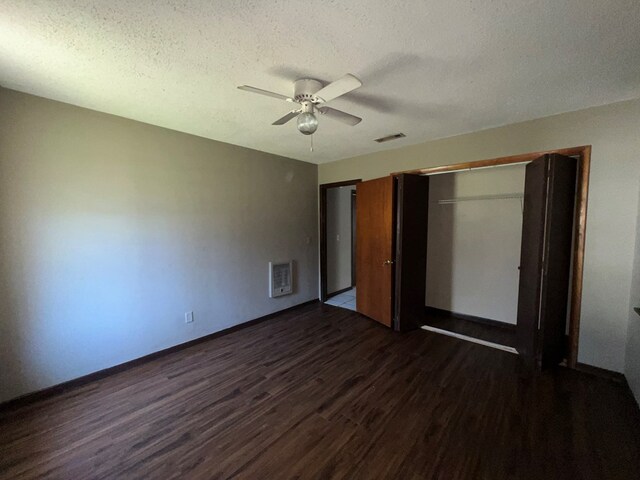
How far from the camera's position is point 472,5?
1.14 meters

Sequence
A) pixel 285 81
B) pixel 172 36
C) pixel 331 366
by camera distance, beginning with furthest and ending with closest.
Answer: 1. pixel 331 366
2. pixel 285 81
3. pixel 172 36

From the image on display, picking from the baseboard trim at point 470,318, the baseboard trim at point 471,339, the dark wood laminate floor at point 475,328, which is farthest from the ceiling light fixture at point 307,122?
the baseboard trim at point 470,318

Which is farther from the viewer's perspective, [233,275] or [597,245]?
[233,275]

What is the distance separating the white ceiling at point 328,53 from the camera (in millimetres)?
1176

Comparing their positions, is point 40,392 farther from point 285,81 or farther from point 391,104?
point 391,104

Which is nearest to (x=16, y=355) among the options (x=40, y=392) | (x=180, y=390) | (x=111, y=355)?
(x=40, y=392)

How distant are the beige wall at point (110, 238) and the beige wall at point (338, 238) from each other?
4.99 ft

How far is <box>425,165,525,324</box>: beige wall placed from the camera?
3.24 meters

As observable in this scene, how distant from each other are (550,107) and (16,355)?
4.82 m

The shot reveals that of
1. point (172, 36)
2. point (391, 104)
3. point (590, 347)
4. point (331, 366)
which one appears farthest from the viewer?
point (331, 366)

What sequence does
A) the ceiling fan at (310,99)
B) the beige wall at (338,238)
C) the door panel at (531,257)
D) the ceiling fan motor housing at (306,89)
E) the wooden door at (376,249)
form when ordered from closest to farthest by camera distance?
the ceiling fan at (310,99), the ceiling fan motor housing at (306,89), the door panel at (531,257), the wooden door at (376,249), the beige wall at (338,238)

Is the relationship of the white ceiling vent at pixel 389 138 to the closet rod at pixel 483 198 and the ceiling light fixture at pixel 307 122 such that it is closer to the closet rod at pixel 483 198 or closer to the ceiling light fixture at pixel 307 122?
the closet rod at pixel 483 198

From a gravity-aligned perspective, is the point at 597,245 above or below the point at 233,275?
above

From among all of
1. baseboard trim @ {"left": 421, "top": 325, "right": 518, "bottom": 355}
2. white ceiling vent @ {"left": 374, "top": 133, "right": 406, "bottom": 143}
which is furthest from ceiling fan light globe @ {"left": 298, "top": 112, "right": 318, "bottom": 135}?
baseboard trim @ {"left": 421, "top": 325, "right": 518, "bottom": 355}
